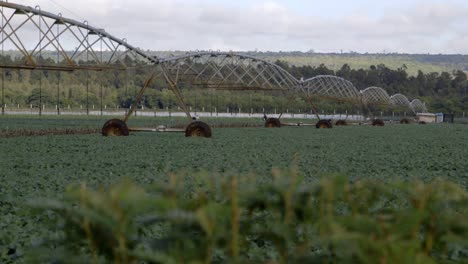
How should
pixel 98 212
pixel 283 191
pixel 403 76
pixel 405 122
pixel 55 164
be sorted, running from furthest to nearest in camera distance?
pixel 403 76, pixel 405 122, pixel 55 164, pixel 283 191, pixel 98 212

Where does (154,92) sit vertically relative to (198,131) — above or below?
above

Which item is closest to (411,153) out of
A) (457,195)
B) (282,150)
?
(282,150)

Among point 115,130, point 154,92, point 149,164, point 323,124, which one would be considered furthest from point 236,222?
point 154,92

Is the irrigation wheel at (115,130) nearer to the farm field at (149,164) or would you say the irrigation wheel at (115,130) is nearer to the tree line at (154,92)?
the farm field at (149,164)

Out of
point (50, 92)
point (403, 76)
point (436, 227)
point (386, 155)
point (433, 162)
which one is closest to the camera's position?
point (436, 227)

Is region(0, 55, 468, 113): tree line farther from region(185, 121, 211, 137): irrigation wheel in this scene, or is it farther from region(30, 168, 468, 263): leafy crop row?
region(30, 168, 468, 263): leafy crop row

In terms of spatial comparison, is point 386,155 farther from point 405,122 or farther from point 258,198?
point 405,122

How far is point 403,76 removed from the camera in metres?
163

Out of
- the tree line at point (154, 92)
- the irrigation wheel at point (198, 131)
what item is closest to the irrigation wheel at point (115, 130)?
the irrigation wheel at point (198, 131)

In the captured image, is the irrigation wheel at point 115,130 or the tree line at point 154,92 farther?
the tree line at point 154,92

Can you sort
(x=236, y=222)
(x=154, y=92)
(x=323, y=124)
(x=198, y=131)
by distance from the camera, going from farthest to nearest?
1. (x=154, y=92)
2. (x=323, y=124)
3. (x=198, y=131)
4. (x=236, y=222)

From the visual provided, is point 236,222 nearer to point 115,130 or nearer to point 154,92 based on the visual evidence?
point 115,130

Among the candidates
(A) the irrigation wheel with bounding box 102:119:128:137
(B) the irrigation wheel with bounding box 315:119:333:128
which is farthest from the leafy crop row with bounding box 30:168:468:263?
(B) the irrigation wheel with bounding box 315:119:333:128

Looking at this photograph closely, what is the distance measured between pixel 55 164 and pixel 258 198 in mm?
16280
